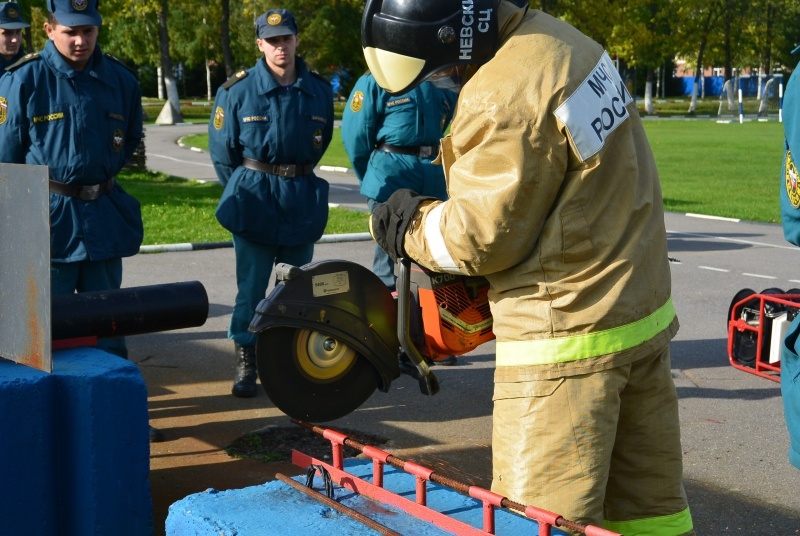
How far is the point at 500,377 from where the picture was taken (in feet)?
9.64

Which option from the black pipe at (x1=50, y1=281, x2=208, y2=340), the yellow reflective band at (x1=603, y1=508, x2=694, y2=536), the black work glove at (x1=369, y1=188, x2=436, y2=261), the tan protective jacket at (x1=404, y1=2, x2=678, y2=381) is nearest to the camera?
the tan protective jacket at (x1=404, y1=2, x2=678, y2=381)

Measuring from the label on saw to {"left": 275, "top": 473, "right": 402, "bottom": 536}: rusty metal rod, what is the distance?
555mm

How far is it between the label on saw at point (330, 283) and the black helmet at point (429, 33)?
663 millimetres

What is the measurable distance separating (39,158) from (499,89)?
3.44 metres

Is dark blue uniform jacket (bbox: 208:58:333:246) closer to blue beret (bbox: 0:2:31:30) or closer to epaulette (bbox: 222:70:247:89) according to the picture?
epaulette (bbox: 222:70:247:89)

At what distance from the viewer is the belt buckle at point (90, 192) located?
5.59m

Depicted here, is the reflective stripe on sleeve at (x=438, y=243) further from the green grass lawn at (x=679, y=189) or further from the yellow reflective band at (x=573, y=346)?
the green grass lawn at (x=679, y=189)

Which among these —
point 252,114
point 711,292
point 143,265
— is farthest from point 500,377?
point 143,265

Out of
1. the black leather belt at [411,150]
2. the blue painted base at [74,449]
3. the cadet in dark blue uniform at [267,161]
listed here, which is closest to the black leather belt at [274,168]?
the cadet in dark blue uniform at [267,161]

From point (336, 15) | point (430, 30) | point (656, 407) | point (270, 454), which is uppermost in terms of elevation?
point (336, 15)

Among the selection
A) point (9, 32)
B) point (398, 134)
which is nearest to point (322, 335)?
point (398, 134)

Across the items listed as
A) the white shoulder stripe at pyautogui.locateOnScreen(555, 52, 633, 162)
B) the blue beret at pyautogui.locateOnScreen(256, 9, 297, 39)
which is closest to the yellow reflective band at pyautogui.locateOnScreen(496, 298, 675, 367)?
the white shoulder stripe at pyautogui.locateOnScreen(555, 52, 633, 162)

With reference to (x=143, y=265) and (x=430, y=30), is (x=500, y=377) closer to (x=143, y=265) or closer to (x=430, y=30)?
(x=430, y=30)

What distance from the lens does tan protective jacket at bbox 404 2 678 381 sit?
2.68 metres
